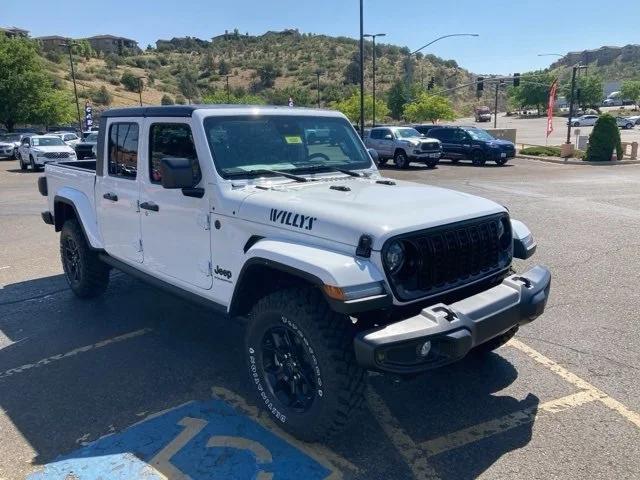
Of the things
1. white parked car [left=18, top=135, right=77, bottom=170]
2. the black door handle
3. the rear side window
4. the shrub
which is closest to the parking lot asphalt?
the black door handle

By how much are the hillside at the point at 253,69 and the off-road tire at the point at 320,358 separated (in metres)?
67.6

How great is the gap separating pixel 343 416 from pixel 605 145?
2469 centimetres

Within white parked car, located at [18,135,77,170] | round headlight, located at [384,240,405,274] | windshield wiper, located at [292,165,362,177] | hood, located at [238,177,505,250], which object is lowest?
white parked car, located at [18,135,77,170]

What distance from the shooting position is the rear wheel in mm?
23247

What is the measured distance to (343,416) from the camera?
312 cm

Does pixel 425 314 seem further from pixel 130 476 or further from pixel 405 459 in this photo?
pixel 130 476

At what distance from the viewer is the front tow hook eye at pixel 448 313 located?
9.87ft

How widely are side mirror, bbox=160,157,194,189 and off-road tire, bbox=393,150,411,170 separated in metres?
20.1

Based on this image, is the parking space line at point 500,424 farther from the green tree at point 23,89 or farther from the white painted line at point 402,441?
the green tree at point 23,89

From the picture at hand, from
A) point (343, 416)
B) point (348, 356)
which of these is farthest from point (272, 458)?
point (348, 356)

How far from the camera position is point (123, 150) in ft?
16.3

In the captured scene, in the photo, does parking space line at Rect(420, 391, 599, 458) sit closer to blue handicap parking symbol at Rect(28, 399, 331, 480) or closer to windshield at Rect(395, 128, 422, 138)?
blue handicap parking symbol at Rect(28, 399, 331, 480)

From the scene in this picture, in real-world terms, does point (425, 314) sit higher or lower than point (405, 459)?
higher

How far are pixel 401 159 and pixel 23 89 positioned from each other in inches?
1278
